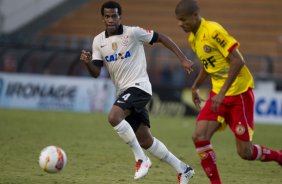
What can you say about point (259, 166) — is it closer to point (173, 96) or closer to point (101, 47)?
point (101, 47)

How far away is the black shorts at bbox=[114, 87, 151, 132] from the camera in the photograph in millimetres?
9023

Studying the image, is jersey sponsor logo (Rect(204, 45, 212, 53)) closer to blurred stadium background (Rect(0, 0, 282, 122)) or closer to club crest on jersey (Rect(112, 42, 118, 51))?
club crest on jersey (Rect(112, 42, 118, 51))

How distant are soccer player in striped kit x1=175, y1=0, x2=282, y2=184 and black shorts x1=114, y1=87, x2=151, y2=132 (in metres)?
1.19

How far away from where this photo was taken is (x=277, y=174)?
412 inches

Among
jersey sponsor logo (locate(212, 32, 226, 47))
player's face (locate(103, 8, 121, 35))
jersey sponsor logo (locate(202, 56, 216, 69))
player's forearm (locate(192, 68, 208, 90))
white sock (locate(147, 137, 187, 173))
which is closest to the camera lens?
jersey sponsor logo (locate(212, 32, 226, 47))

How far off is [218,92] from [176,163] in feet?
4.57

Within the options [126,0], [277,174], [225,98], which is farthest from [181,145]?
[126,0]

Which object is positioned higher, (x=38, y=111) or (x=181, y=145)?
(x=181, y=145)

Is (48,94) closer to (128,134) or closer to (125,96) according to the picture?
(125,96)

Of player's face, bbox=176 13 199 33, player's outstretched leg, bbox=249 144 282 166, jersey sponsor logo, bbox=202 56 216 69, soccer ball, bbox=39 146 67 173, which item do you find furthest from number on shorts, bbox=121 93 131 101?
player's outstretched leg, bbox=249 144 282 166

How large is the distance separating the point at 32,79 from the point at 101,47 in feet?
45.9

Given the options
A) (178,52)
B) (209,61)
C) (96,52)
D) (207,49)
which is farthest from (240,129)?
(96,52)

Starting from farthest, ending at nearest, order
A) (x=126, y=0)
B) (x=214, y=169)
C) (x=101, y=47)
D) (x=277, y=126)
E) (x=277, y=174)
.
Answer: (x=126, y=0) < (x=277, y=126) < (x=277, y=174) < (x=101, y=47) < (x=214, y=169)

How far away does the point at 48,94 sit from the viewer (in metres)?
23.2
